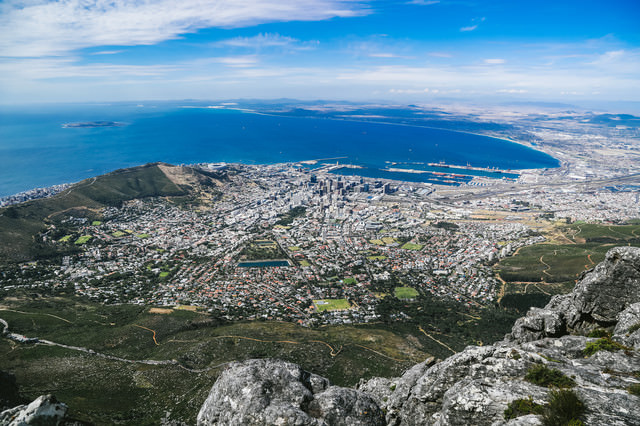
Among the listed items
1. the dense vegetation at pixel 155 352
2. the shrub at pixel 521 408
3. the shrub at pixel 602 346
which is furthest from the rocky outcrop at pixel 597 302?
the dense vegetation at pixel 155 352

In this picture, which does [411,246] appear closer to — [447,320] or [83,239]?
[447,320]

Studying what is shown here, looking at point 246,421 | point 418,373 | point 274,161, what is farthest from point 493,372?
point 274,161

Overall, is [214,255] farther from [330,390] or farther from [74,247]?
[330,390]

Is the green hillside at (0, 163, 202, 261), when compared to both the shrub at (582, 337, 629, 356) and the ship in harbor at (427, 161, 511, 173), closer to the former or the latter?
the shrub at (582, 337, 629, 356)

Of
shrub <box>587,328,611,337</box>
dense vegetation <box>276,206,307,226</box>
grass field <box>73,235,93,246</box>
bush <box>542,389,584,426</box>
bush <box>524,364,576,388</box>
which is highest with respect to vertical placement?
bush <box>542,389,584,426</box>

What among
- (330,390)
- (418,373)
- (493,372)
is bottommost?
(418,373)

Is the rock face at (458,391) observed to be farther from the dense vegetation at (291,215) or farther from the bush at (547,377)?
the dense vegetation at (291,215)

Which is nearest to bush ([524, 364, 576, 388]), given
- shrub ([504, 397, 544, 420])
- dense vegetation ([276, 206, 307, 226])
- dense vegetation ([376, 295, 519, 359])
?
shrub ([504, 397, 544, 420])
